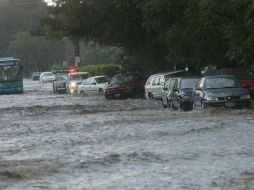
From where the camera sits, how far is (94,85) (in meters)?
47.7

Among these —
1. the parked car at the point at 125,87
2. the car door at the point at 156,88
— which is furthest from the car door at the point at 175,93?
the parked car at the point at 125,87

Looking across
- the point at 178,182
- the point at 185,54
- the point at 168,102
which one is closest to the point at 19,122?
the point at 168,102

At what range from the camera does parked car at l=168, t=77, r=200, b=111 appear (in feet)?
88.0

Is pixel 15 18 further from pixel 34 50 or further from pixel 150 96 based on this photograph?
pixel 150 96

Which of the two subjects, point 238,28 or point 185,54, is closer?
point 238,28

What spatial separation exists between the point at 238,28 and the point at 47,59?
103574mm

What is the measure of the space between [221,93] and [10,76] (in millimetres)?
33716

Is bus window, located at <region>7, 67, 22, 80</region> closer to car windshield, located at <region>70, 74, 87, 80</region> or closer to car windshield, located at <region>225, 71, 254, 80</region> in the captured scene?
car windshield, located at <region>70, 74, 87, 80</region>

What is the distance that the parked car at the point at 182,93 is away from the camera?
88.0 ft

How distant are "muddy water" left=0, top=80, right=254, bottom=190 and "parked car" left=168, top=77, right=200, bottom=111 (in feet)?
6.48

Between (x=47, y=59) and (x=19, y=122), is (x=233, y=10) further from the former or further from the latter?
(x=47, y=59)

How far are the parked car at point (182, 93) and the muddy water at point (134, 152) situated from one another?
1.98 meters

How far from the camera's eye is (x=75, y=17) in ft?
146

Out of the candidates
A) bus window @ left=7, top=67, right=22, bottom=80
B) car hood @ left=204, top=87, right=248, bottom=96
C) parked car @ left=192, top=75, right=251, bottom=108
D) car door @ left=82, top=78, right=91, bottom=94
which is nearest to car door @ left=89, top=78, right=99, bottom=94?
car door @ left=82, top=78, right=91, bottom=94
